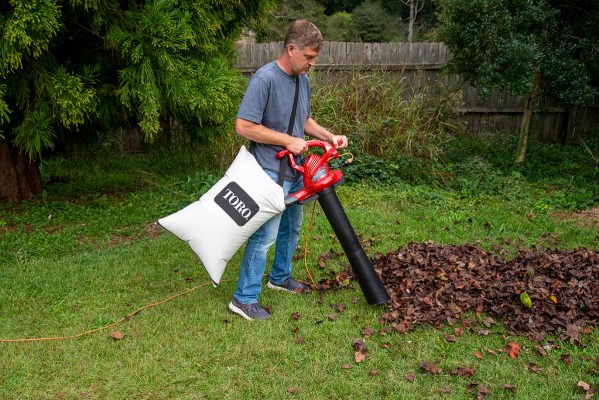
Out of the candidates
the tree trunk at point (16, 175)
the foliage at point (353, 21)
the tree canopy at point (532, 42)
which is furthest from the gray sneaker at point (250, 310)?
the foliage at point (353, 21)

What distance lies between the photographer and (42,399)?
3.05 meters

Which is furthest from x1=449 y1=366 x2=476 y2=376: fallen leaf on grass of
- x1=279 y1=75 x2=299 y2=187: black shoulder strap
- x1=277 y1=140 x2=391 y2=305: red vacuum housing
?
x1=279 y1=75 x2=299 y2=187: black shoulder strap

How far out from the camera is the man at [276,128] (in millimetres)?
3443

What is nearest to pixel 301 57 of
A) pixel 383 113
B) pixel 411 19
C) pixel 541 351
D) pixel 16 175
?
pixel 541 351

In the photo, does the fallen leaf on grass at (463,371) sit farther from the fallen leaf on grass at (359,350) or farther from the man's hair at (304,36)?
the man's hair at (304,36)

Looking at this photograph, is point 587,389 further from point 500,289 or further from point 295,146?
point 295,146

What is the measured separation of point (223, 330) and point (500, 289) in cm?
193

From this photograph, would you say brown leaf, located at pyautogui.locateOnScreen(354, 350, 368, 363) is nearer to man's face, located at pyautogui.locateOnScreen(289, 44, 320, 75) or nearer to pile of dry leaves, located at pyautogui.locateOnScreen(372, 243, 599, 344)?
pile of dry leaves, located at pyautogui.locateOnScreen(372, 243, 599, 344)

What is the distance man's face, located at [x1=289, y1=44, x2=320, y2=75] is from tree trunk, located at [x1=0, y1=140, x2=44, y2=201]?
4043 millimetres

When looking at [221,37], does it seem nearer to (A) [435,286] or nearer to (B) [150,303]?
(B) [150,303]

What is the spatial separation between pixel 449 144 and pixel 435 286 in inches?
195

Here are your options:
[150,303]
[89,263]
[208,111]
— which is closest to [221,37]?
[208,111]

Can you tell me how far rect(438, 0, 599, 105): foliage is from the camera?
7.28 m

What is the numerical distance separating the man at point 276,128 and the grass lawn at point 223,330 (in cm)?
28
